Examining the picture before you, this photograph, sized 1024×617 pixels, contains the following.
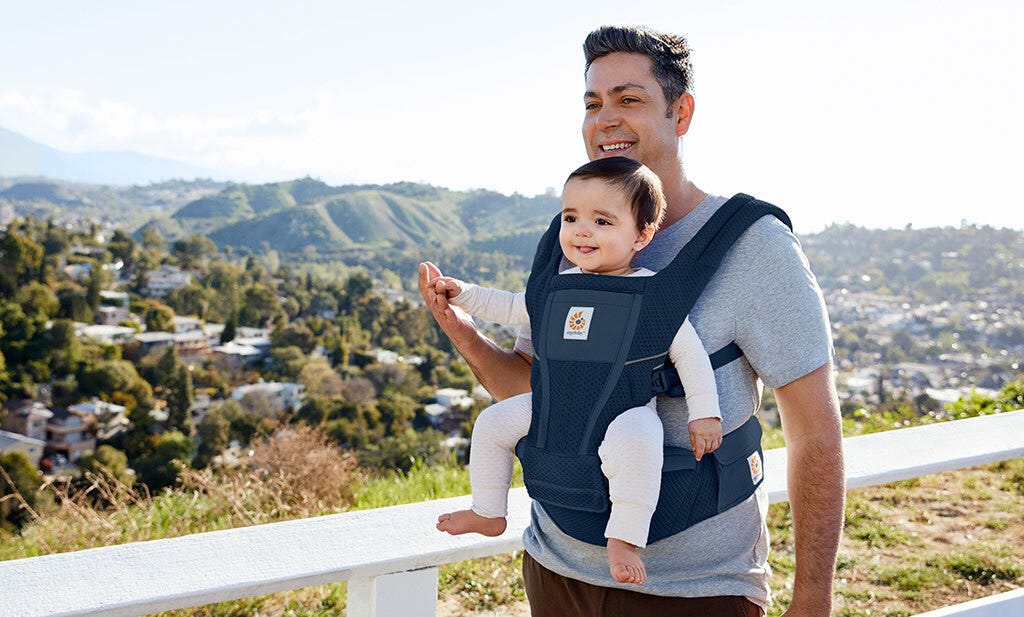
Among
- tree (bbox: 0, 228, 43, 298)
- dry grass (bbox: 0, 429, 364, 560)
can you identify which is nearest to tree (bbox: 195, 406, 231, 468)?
tree (bbox: 0, 228, 43, 298)

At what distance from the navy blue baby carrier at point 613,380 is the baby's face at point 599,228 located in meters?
0.04

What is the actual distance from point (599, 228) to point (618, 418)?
27 centimetres

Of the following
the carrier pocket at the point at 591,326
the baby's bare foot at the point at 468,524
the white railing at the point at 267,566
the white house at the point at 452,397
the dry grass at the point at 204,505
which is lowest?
the white house at the point at 452,397

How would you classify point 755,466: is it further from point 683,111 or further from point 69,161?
point 69,161

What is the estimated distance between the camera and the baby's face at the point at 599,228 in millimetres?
1240

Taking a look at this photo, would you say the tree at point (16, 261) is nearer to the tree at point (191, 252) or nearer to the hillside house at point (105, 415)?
the tree at point (191, 252)

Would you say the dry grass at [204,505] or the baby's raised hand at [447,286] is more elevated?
the baby's raised hand at [447,286]

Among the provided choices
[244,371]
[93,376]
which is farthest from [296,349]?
[93,376]

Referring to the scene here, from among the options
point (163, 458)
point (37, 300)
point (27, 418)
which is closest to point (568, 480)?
point (163, 458)

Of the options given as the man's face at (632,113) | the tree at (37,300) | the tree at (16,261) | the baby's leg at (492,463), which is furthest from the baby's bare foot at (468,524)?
the tree at (16,261)

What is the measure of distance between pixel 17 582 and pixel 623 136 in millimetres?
1146

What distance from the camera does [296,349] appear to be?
34.0m

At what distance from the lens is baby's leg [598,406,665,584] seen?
115 centimetres

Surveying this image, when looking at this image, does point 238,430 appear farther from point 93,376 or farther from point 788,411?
point 788,411
